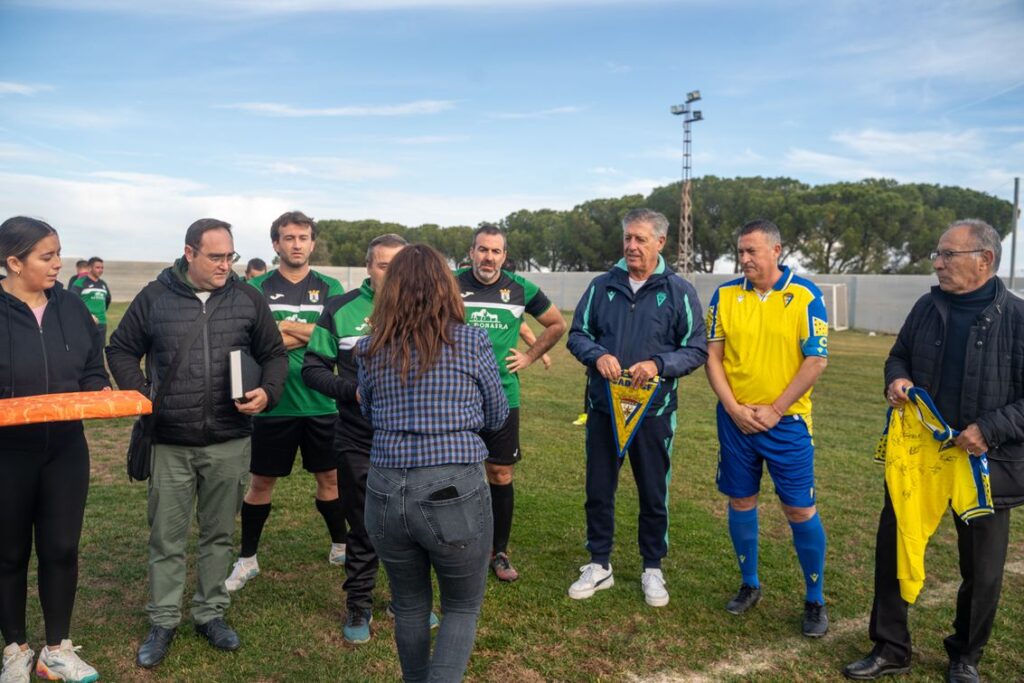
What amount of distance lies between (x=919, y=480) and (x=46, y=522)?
4.08 m

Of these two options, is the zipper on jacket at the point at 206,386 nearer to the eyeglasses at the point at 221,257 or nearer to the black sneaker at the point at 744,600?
the eyeglasses at the point at 221,257

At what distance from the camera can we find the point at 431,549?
2559 mm

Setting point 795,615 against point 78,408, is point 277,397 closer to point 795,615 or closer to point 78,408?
point 78,408

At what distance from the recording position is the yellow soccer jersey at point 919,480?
3.43m

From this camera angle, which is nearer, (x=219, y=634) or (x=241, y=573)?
(x=219, y=634)

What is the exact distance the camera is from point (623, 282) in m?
4.43

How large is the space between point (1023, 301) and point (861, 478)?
4.20m

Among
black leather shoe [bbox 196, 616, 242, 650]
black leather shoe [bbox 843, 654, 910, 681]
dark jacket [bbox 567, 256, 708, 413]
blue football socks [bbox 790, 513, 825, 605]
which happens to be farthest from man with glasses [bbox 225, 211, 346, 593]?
black leather shoe [bbox 843, 654, 910, 681]

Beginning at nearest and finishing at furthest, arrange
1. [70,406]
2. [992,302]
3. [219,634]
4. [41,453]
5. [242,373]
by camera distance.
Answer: [70,406], [41,453], [992,302], [242,373], [219,634]

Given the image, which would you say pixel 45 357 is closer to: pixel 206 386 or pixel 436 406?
pixel 206 386

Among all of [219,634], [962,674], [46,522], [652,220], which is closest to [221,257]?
[46,522]

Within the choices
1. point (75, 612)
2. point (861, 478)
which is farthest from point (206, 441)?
point (861, 478)

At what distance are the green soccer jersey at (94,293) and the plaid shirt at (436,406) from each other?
516 inches

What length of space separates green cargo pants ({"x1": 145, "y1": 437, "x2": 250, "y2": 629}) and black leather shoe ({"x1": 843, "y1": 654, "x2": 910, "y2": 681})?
3165 millimetres
